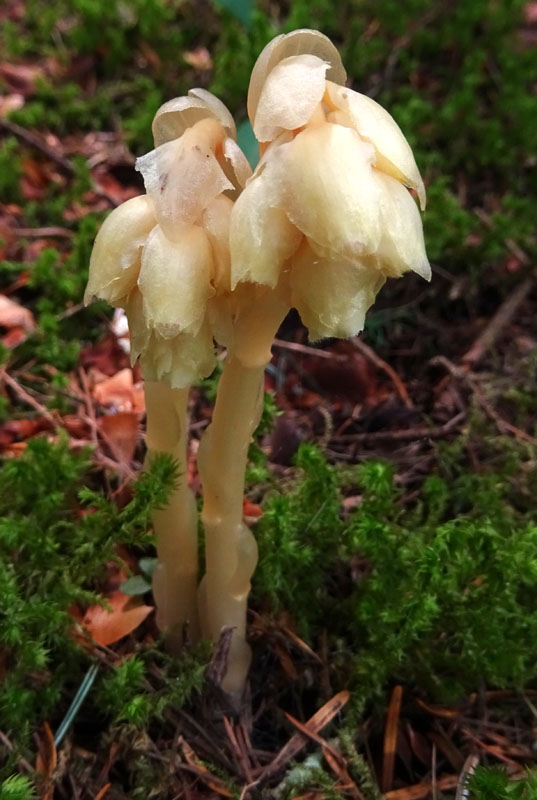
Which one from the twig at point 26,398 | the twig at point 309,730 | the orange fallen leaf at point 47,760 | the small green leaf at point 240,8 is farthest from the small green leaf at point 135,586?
the small green leaf at point 240,8

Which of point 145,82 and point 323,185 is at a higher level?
point 323,185

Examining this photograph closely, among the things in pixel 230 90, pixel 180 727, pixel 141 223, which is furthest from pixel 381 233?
pixel 230 90

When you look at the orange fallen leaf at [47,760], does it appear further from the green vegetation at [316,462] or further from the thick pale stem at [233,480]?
the thick pale stem at [233,480]

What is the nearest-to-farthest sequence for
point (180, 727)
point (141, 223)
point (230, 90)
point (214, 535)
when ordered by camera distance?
point (141, 223)
point (214, 535)
point (180, 727)
point (230, 90)

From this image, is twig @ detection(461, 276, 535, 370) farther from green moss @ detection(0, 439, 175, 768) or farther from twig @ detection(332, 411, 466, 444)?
green moss @ detection(0, 439, 175, 768)

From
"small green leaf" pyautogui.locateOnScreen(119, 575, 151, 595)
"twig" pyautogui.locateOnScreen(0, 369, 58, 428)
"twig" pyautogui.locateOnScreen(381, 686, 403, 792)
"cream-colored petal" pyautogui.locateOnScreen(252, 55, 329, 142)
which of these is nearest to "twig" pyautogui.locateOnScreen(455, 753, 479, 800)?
"twig" pyautogui.locateOnScreen(381, 686, 403, 792)

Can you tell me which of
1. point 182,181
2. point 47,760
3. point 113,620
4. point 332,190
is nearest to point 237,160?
point 182,181

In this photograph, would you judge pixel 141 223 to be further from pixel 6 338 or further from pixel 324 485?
pixel 6 338

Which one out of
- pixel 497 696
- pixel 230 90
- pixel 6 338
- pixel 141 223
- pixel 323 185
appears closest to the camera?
pixel 323 185
